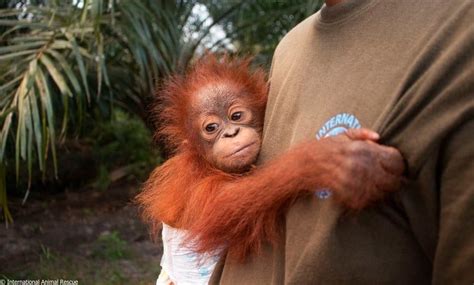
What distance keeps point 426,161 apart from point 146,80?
3.61 metres

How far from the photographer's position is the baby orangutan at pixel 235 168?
863mm

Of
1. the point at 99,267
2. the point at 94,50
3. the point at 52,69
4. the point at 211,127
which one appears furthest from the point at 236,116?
the point at 99,267

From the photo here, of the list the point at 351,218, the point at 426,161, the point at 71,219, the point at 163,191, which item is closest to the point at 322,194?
the point at 351,218

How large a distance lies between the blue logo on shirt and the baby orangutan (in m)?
0.01

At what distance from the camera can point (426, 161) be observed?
79 cm

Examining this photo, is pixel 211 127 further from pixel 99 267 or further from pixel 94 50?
pixel 99 267

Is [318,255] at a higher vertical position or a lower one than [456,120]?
lower

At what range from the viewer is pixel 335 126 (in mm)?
928

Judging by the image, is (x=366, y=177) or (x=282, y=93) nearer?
(x=366, y=177)

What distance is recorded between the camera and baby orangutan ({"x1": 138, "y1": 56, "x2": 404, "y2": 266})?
863 millimetres

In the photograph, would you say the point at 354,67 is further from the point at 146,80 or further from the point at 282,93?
the point at 146,80

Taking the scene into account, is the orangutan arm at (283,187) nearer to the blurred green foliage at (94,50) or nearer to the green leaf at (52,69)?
the blurred green foliage at (94,50)

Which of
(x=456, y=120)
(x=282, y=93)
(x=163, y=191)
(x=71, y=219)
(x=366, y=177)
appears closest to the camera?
(x=456, y=120)

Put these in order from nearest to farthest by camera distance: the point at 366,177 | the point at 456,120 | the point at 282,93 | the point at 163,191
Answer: the point at 456,120 < the point at 366,177 < the point at 282,93 < the point at 163,191
